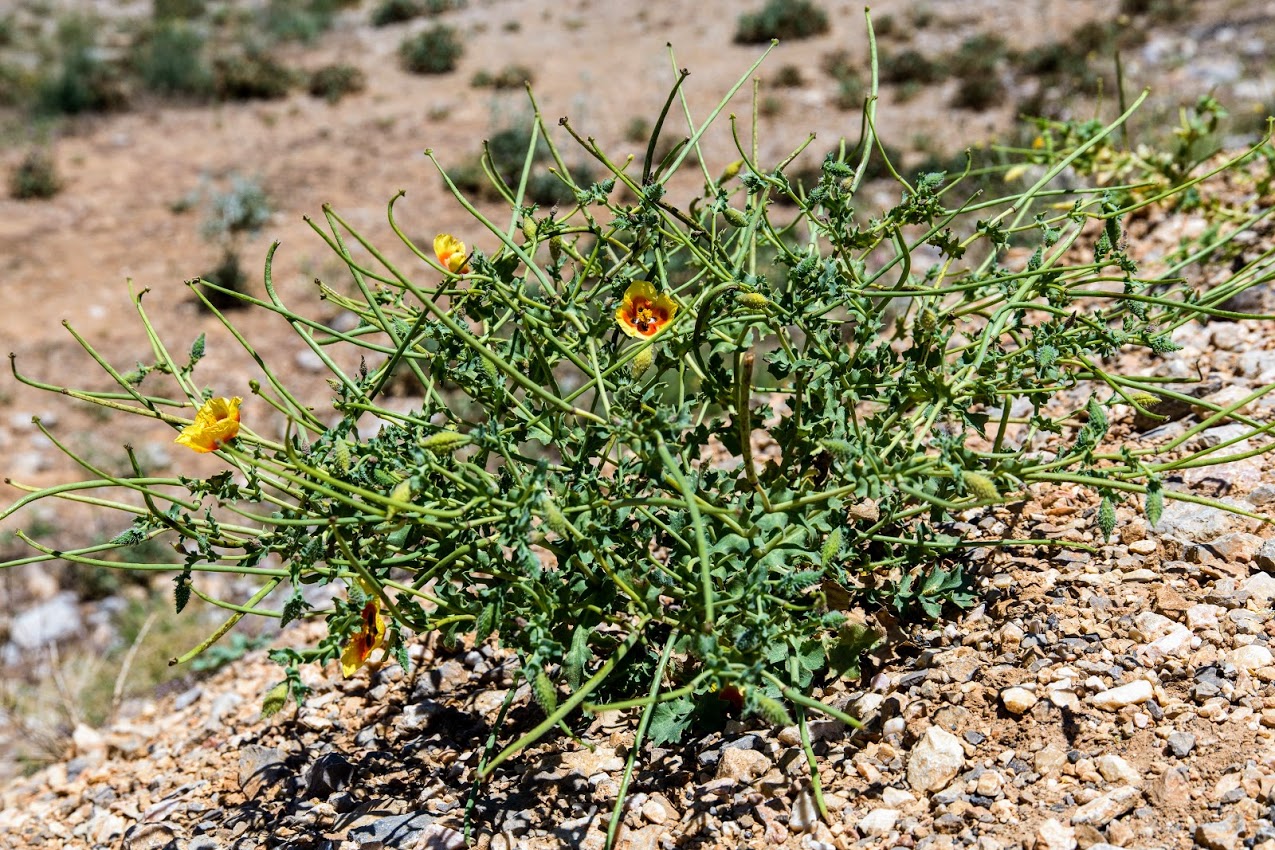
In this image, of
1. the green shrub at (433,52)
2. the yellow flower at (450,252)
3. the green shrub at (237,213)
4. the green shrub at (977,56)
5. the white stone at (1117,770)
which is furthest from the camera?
the green shrub at (433,52)

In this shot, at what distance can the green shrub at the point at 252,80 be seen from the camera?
9461mm

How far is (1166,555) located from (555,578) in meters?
0.99

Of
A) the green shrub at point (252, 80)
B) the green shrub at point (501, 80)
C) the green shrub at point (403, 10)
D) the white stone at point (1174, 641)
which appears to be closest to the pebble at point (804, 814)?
the white stone at point (1174, 641)

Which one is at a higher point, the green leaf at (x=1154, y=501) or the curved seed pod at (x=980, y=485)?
the curved seed pod at (x=980, y=485)

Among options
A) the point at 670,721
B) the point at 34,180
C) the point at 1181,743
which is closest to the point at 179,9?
the point at 34,180

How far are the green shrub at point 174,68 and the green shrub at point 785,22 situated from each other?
4.96 m

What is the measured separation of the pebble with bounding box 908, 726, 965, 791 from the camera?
1.41 meters

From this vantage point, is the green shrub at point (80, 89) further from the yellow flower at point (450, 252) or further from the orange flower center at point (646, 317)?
the orange flower center at point (646, 317)

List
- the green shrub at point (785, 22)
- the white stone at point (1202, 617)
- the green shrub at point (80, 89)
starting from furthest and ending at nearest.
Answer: the green shrub at point (785, 22)
the green shrub at point (80, 89)
the white stone at point (1202, 617)

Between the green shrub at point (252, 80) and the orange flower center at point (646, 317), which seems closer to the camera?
the orange flower center at point (646, 317)

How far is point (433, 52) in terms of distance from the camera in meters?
9.97

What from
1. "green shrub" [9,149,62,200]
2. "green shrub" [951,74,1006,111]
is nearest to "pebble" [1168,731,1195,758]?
"green shrub" [951,74,1006,111]

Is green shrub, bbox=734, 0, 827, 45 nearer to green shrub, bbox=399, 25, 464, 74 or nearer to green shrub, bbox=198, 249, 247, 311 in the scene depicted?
green shrub, bbox=399, 25, 464, 74

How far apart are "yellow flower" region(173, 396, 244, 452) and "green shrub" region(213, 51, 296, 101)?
9.00 metres
